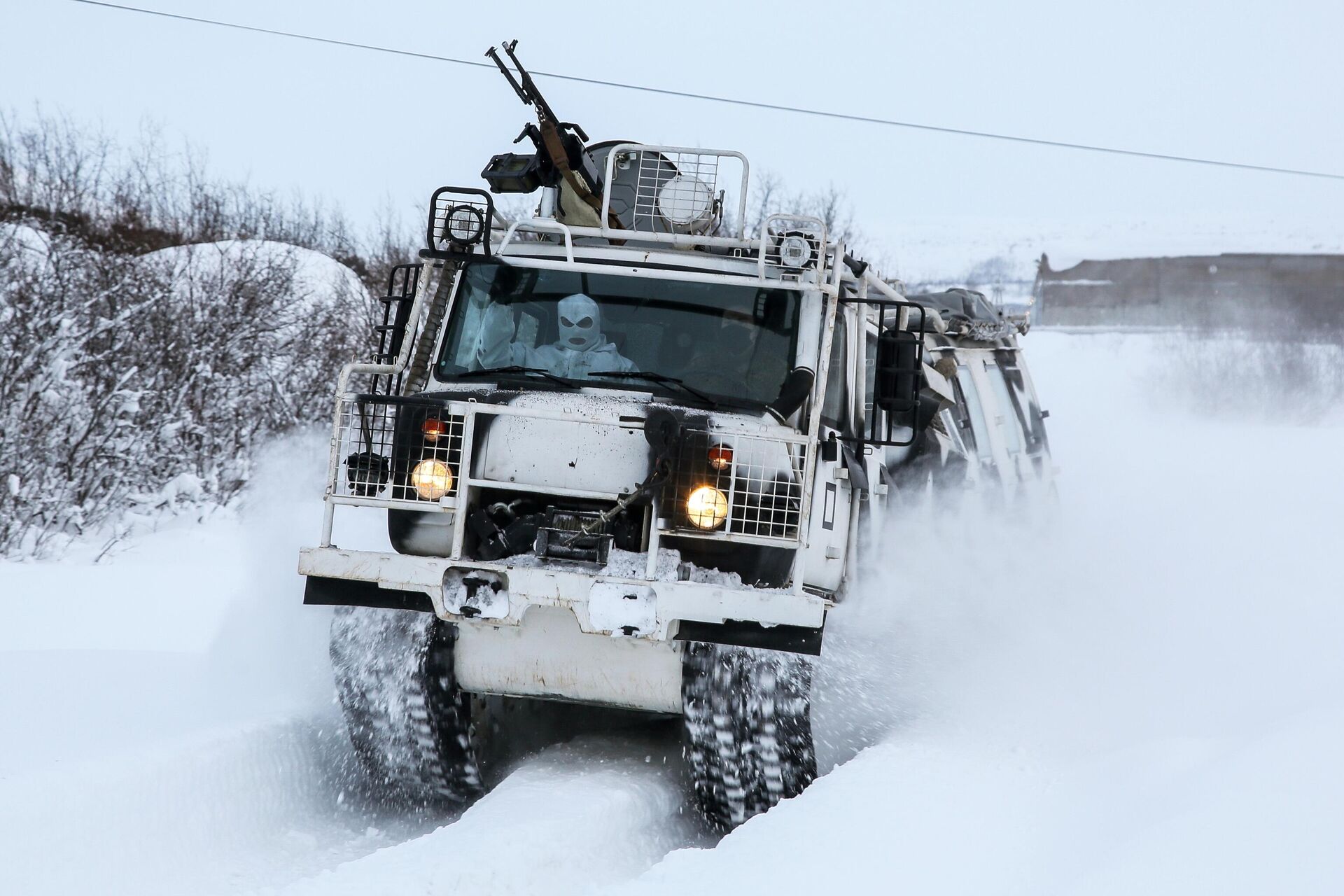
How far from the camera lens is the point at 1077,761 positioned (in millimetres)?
5484

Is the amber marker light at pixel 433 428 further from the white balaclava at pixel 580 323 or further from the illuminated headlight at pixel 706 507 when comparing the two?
Answer: the illuminated headlight at pixel 706 507

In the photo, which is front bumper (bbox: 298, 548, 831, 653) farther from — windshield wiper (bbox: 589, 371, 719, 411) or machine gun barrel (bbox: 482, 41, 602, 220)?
machine gun barrel (bbox: 482, 41, 602, 220)

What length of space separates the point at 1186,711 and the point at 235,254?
1497 cm

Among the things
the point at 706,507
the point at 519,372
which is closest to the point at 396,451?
the point at 519,372

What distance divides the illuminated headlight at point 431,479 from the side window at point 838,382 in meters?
1.87

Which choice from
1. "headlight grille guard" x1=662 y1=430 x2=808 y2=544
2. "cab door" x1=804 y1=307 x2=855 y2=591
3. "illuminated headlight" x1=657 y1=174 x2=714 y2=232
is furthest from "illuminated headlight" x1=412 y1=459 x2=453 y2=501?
"illuminated headlight" x1=657 y1=174 x2=714 y2=232

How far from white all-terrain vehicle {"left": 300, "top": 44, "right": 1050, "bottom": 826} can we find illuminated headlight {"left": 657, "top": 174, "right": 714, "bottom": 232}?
0.02 m

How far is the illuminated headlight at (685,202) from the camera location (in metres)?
6.59

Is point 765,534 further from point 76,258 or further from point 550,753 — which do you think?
point 76,258

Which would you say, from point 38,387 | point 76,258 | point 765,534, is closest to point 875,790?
point 765,534

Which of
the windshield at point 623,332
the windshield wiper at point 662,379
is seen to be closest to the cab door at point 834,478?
the windshield at point 623,332

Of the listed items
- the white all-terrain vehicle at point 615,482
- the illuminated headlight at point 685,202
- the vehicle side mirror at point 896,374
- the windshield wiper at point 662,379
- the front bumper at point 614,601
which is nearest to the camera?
the front bumper at point 614,601

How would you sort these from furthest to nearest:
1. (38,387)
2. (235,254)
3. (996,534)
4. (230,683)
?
1. (235,254)
2. (38,387)
3. (996,534)
4. (230,683)

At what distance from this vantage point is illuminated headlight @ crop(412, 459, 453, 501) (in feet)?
16.7
